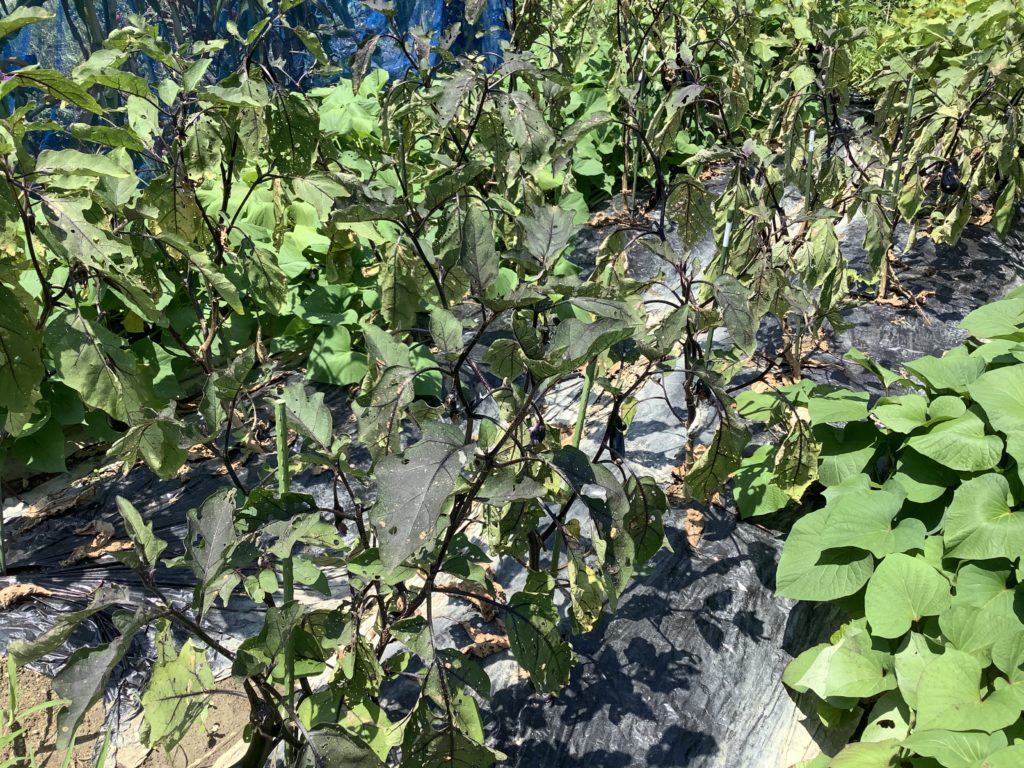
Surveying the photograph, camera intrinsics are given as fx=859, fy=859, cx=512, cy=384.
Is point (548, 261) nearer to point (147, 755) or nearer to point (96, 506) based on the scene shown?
point (147, 755)

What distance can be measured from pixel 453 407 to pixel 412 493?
0.69 meters

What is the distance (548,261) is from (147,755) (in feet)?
4.49

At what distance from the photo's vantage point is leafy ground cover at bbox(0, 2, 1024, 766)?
130 cm

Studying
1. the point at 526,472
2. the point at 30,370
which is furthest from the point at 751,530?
the point at 30,370

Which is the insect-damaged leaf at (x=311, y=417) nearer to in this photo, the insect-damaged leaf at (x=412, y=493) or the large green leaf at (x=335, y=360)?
the insect-damaged leaf at (x=412, y=493)

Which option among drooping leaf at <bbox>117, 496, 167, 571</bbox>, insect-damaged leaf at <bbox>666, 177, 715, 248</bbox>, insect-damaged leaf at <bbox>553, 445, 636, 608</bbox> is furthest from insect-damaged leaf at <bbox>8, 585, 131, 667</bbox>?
insect-damaged leaf at <bbox>666, 177, 715, 248</bbox>

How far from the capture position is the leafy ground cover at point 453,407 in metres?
1.30

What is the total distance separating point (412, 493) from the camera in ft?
3.57

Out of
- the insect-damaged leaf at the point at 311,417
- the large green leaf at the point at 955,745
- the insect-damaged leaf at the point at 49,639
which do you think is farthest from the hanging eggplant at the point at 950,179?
the insect-damaged leaf at the point at 49,639

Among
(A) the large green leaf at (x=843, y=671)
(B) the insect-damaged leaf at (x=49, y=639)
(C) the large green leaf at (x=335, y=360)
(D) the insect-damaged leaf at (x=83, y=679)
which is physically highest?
(B) the insect-damaged leaf at (x=49, y=639)

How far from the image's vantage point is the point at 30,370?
1.61 m

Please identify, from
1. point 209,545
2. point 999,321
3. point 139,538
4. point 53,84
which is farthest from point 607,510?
point 999,321

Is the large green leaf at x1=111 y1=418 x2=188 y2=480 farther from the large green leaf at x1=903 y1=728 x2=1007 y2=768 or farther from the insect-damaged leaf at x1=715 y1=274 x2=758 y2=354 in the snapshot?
the large green leaf at x1=903 y1=728 x2=1007 y2=768

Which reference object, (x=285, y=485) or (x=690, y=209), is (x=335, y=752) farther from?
(x=690, y=209)
